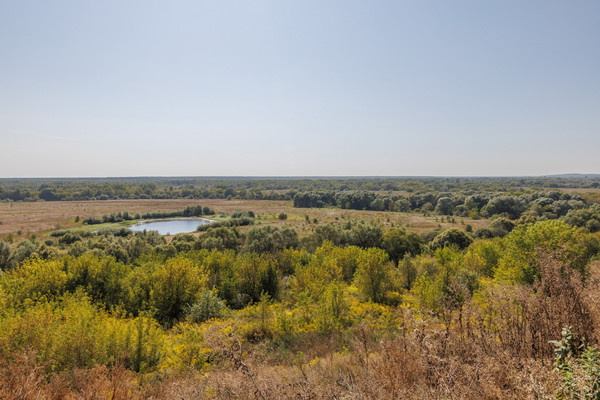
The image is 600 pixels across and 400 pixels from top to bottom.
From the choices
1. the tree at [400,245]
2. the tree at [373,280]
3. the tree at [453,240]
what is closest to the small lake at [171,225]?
the tree at [400,245]

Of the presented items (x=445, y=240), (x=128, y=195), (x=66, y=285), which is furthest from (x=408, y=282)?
(x=128, y=195)

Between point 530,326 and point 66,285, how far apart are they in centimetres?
2525

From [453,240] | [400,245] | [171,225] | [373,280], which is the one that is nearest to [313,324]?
[373,280]

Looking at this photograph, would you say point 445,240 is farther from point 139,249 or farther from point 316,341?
point 139,249

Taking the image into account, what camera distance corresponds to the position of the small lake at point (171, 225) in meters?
72.5

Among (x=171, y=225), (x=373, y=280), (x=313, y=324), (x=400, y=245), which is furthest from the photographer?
(x=171, y=225)

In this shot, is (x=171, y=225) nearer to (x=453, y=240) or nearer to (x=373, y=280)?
(x=453, y=240)

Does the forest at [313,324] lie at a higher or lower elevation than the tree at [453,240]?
higher

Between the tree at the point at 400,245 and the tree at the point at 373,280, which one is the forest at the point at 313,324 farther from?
the tree at the point at 400,245

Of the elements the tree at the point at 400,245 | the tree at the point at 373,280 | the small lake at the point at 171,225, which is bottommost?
the small lake at the point at 171,225

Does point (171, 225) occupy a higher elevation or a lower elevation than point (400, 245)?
lower

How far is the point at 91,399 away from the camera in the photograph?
214 inches

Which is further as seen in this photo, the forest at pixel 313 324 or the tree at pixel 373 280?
the tree at pixel 373 280

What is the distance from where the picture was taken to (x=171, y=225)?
81.0m
